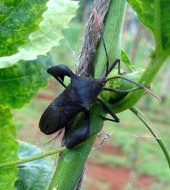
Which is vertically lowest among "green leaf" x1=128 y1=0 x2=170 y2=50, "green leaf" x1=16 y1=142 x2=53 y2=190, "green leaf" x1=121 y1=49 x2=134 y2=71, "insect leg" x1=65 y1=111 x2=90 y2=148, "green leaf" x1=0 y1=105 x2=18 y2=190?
"green leaf" x1=16 y1=142 x2=53 y2=190

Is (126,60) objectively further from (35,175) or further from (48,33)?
(35,175)

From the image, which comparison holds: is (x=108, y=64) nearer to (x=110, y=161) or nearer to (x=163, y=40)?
(x=163, y=40)

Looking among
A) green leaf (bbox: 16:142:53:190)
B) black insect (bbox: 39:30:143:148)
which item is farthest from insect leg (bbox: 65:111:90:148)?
green leaf (bbox: 16:142:53:190)

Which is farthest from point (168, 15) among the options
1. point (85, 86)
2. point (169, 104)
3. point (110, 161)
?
point (169, 104)

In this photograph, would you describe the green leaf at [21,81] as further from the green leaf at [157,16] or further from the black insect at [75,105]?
the green leaf at [157,16]

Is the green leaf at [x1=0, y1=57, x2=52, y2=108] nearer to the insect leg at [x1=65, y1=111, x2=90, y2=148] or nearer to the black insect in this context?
the black insect

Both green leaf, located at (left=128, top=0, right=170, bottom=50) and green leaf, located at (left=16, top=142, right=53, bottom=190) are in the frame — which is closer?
green leaf, located at (left=128, top=0, right=170, bottom=50)
